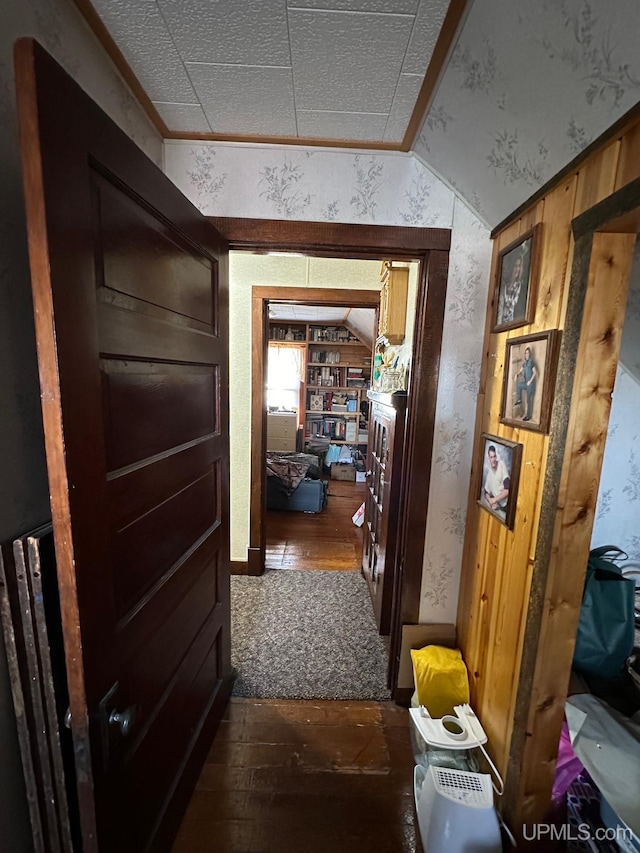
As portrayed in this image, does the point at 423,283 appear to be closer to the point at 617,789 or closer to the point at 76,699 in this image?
the point at 76,699

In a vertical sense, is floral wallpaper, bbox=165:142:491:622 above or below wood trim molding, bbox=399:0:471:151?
below

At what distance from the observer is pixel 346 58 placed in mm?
925

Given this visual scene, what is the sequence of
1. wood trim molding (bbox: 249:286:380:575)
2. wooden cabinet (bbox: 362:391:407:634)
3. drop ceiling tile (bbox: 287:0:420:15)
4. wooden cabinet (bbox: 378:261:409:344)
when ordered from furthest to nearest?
wood trim molding (bbox: 249:286:380:575) < wooden cabinet (bbox: 378:261:409:344) < wooden cabinet (bbox: 362:391:407:634) < drop ceiling tile (bbox: 287:0:420:15)

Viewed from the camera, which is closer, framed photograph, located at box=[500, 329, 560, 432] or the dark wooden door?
the dark wooden door

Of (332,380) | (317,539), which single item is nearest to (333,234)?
(317,539)

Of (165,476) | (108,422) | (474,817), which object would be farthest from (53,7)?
(474,817)

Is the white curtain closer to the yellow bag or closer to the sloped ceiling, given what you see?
the sloped ceiling

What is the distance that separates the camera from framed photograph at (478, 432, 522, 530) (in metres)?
1.12

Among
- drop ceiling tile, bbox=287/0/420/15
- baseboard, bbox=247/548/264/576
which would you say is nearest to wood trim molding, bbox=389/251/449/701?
drop ceiling tile, bbox=287/0/420/15

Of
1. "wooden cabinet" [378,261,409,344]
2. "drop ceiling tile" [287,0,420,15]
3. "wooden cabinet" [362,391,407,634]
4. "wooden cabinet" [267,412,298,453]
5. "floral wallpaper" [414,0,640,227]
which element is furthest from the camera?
"wooden cabinet" [267,412,298,453]

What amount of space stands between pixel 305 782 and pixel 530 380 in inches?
65.5

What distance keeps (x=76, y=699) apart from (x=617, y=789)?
4.66ft

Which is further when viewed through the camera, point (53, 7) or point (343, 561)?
point (343, 561)

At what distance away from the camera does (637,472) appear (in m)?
1.63
